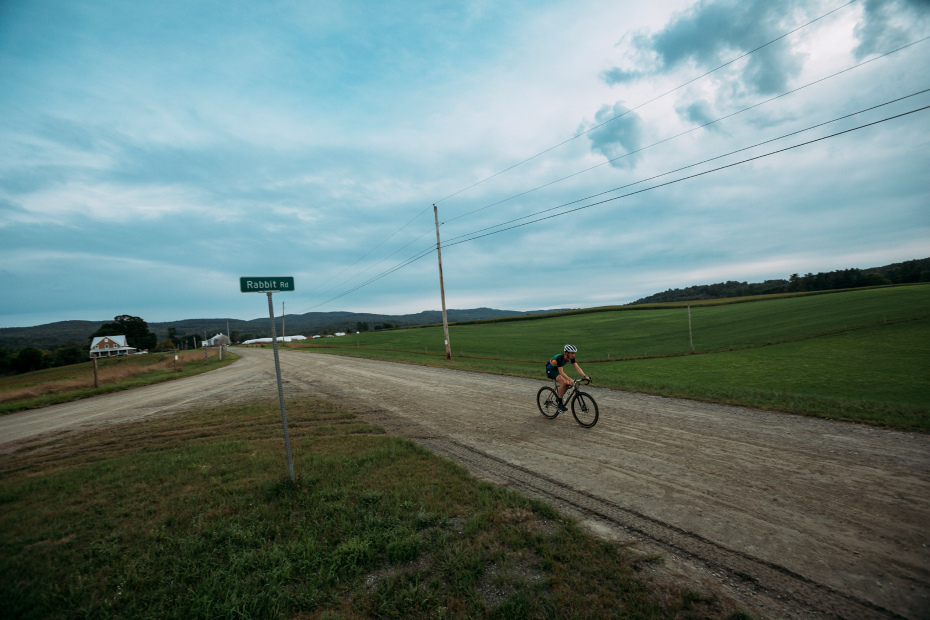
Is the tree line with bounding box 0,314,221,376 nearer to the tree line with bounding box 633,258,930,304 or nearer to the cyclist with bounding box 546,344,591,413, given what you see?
the cyclist with bounding box 546,344,591,413

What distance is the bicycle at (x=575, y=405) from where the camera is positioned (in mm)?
9155

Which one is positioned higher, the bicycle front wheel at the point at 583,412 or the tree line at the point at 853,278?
the tree line at the point at 853,278

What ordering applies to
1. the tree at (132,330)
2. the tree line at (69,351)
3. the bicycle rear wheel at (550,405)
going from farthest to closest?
the tree at (132,330), the tree line at (69,351), the bicycle rear wheel at (550,405)

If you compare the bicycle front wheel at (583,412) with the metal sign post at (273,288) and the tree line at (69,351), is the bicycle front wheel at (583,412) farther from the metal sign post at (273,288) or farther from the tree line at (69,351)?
the tree line at (69,351)

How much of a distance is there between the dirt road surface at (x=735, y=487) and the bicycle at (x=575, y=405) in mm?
238

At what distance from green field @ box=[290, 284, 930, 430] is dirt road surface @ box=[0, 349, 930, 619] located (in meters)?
1.89

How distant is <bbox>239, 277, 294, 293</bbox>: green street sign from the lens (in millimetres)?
5684

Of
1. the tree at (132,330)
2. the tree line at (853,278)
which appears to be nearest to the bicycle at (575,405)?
the tree line at (853,278)


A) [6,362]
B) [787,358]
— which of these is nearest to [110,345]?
[6,362]

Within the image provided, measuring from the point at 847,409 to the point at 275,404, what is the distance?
1690 cm

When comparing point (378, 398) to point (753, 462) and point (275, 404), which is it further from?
point (753, 462)

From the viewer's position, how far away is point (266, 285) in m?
5.91

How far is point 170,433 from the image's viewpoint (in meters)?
10.3

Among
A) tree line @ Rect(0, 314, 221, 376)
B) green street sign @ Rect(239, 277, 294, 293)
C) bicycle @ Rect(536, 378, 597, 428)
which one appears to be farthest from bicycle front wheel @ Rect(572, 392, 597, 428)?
tree line @ Rect(0, 314, 221, 376)
